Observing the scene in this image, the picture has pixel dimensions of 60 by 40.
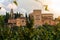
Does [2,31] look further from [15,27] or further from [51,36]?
[51,36]

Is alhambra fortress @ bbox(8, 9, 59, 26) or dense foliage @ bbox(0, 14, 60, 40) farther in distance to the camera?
alhambra fortress @ bbox(8, 9, 59, 26)

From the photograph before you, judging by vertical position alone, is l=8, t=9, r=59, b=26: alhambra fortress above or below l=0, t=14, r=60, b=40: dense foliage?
above

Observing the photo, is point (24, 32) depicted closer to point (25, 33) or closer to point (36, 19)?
point (25, 33)

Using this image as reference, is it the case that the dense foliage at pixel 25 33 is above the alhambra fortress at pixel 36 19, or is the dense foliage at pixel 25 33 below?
below

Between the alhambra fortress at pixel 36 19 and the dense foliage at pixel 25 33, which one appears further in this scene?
the alhambra fortress at pixel 36 19

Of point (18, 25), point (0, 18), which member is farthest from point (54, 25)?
point (0, 18)

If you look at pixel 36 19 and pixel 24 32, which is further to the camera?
pixel 36 19

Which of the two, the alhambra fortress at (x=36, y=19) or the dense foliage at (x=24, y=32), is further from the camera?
the alhambra fortress at (x=36, y=19)

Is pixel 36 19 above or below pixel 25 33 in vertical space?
above

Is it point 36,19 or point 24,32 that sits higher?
point 36,19

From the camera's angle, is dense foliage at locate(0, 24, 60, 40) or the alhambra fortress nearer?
dense foliage at locate(0, 24, 60, 40)

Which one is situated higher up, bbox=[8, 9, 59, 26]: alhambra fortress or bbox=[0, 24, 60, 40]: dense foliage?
bbox=[8, 9, 59, 26]: alhambra fortress

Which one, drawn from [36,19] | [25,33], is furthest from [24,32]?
[36,19]

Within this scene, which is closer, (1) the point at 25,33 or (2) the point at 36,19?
(1) the point at 25,33
